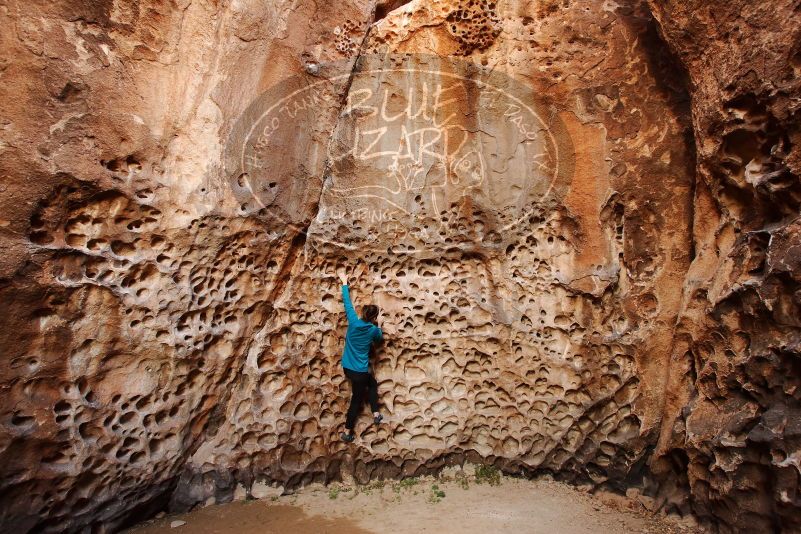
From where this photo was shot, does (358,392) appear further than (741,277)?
Yes

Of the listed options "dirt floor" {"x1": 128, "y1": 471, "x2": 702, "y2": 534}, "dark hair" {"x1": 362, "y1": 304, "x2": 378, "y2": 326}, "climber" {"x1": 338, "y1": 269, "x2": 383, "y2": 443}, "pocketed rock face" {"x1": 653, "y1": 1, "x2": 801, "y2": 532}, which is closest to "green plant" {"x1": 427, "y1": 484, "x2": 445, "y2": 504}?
"dirt floor" {"x1": 128, "y1": 471, "x2": 702, "y2": 534}

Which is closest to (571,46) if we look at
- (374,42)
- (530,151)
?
(530,151)

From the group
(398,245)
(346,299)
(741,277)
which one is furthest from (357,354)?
(741,277)

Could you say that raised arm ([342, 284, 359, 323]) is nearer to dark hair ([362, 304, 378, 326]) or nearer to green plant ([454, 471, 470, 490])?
dark hair ([362, 304, 378, 326])

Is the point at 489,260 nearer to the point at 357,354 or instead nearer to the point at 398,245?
the point at 398,245

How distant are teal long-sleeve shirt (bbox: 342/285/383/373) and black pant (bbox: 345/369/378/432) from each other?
0.19ft

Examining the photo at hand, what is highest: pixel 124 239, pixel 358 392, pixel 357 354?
pixel 124 239

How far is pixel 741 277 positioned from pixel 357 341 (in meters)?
2.43

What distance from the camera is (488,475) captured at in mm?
3863

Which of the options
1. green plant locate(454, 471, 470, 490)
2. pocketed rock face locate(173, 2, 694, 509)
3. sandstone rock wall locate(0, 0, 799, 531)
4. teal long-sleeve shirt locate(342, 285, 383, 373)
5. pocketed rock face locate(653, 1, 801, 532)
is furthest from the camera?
green plant locate(454, 471, 470, 490)

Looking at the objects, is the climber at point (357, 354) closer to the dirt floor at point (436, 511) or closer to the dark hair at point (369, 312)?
the dark hair at point (369, 312)

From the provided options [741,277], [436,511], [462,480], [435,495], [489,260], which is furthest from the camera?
[489,260]

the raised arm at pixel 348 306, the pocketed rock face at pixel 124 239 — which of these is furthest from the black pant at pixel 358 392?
the pocketed rock face at pixel 124 239

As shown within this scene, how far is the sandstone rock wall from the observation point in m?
2.80
